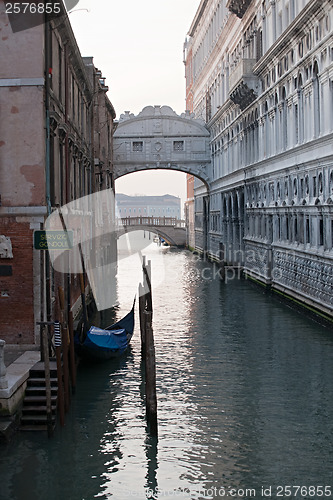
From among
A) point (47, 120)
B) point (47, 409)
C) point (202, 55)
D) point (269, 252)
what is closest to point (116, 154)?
point (202, 55)

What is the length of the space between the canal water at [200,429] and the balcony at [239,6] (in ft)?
Result: 41.9

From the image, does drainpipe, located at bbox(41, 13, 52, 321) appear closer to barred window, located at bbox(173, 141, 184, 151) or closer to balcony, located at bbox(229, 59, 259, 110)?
balcony, located at bbox(229, 59, 259, 110)

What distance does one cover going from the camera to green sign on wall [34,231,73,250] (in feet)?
30.1

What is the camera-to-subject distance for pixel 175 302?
19219 millimetres

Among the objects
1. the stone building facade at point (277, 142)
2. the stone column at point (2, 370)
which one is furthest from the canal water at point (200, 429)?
the stone building facade at point (277, 142)

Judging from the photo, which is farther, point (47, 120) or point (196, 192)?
point (196, 192)

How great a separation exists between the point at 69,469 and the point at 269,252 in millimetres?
13666

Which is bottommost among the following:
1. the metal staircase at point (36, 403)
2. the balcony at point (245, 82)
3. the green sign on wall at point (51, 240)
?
the metal staircase at point (36, 403)

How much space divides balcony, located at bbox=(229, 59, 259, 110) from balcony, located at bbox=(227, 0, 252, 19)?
205 cm

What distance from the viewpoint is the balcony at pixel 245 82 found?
71.0 ft

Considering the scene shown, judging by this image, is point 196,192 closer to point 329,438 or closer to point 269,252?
point 269,252

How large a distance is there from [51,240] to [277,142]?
1129 centimetres

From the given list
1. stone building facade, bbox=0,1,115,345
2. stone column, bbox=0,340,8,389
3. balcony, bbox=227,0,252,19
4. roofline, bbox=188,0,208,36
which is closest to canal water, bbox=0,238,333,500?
stone column, bbox=0,340,8,389

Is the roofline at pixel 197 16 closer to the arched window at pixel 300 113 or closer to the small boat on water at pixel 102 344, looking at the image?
the arched window at pixel 300 113
